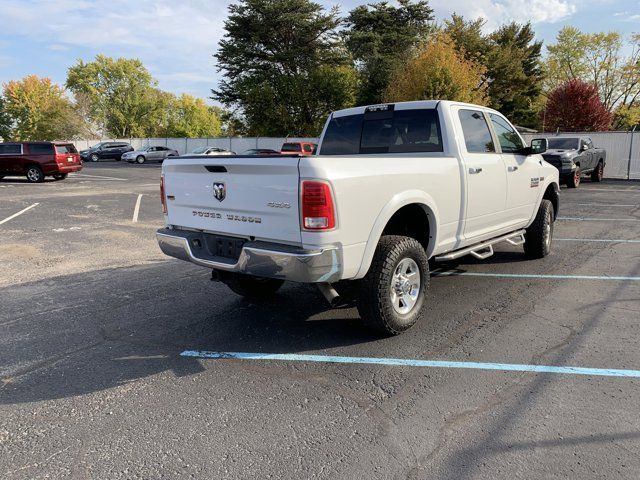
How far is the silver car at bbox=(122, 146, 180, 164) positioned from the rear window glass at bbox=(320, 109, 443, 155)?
1516 inches

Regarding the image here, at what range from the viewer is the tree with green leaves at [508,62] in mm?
37750

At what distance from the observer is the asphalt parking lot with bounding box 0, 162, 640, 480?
8.52ft

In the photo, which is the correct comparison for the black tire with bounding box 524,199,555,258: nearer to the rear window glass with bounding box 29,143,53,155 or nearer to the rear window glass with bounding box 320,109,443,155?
the rear window glass with bounding box 320,109,443,155

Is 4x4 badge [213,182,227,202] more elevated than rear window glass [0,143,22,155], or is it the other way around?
rear window glass [0,143,22,155]

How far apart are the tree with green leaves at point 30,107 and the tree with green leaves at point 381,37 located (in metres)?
45.7

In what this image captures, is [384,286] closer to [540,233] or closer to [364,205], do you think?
[364,205]

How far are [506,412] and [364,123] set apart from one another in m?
3.49

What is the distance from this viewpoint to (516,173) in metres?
5.89

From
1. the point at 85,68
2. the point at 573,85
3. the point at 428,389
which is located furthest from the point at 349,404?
the point at 85,68

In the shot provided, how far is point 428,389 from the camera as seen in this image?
3.31 metres

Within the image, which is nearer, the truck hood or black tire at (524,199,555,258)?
black tire at (524,199,555,258)

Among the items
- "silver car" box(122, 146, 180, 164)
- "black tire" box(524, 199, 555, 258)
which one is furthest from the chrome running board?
"silver car" box(122, 146, 180, 164)

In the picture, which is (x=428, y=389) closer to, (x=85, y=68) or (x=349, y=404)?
→ (x=349, y=404)

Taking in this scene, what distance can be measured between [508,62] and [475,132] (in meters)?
39.5
